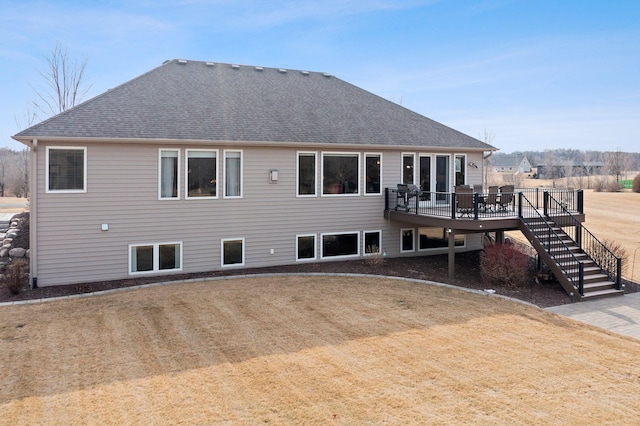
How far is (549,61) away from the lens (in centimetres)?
2138

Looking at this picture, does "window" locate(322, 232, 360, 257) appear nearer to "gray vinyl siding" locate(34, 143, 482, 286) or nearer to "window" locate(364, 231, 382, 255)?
"gray vinyl siding" locate(34, 143, 482, 286)

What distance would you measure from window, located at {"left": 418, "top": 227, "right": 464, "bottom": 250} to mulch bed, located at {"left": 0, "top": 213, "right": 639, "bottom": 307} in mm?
568

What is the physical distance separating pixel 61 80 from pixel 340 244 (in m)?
19.6

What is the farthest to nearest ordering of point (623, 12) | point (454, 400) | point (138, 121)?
point (623, 12) < point (138, 121) < point (454, 400)

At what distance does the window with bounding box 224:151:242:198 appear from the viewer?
12836 mm

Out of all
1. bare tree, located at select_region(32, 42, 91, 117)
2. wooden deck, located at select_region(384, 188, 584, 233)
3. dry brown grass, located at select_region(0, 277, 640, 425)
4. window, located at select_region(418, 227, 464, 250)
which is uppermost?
bare tree, located at select_region(32, 42, 91, 117)

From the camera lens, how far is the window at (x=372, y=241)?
48.4 ft

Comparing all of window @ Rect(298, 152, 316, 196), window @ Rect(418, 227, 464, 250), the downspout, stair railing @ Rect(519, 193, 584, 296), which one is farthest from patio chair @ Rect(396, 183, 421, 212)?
the downspout

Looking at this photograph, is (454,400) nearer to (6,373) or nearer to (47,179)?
(6,373)

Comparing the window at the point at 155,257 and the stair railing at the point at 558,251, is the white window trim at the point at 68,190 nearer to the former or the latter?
the window at the point at 155,257

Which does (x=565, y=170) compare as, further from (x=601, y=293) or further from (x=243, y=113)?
(x=243, y=113)

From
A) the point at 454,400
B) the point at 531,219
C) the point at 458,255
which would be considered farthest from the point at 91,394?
the point at 458,255

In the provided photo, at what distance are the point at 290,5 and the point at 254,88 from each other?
3729 millimetres

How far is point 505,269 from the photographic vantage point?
11.7 meters
